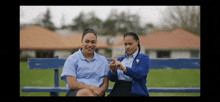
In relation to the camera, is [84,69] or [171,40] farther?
[171,40]

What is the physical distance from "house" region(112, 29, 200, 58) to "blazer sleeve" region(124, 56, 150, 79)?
1.44 metres

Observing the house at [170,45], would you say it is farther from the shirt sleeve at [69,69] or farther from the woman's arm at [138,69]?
the shirt sleeve at [69,69]

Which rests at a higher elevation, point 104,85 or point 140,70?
point 140,70

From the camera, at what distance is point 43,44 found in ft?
14.6

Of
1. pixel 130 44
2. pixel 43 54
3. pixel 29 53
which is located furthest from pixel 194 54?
pixel 29 53

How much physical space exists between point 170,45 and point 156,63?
97cm

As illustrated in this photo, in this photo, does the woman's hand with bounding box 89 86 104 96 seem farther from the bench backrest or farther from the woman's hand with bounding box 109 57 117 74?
the bench backrest

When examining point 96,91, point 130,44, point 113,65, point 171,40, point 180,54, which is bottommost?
point 96,91

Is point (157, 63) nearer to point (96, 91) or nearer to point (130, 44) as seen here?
point (130, 44)

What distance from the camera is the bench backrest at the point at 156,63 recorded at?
12.7 ft

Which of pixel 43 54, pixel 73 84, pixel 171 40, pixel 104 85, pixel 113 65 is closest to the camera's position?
pixel 113 65

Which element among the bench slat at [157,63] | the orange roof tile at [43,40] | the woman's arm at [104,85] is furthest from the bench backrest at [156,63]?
the woman's arm at [104,85]
